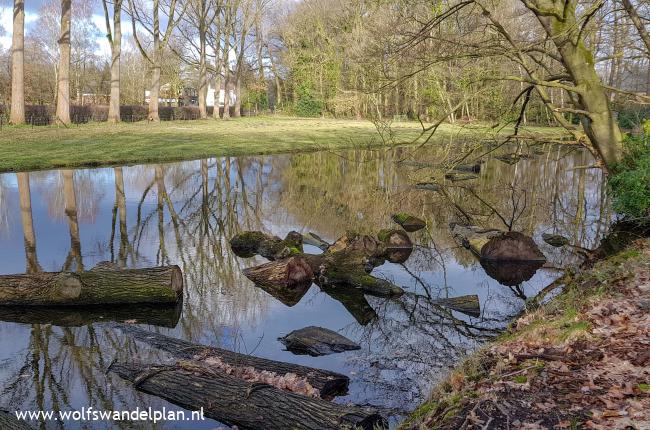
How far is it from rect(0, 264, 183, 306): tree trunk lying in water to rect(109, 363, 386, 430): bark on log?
8.43ft

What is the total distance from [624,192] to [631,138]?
1.53m

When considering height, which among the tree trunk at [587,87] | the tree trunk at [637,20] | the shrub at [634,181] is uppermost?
the tree trunk at [637,20]

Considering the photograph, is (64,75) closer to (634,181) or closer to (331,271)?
(331,271)

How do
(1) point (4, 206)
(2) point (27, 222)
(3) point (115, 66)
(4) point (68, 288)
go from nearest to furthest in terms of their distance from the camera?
(4) point (68, 288) < (2) point (27, 222) < (1) point (4, 206) < (3) point (115, 66)

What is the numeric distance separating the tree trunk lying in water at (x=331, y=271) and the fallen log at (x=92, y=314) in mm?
1693

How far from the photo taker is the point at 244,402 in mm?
5070

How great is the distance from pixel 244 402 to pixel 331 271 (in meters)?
4.99

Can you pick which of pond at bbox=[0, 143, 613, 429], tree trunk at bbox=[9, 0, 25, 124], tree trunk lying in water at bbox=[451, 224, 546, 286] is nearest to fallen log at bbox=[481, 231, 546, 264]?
tree trunk lying in water at bbox=[451, 224, 546, 286]

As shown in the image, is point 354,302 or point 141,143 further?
point 141,143

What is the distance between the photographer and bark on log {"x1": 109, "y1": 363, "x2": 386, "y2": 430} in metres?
4.73

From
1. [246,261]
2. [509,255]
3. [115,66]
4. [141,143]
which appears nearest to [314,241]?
[246,261]

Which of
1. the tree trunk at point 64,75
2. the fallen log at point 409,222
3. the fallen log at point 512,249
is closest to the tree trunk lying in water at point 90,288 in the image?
the fallen log at point 512,249

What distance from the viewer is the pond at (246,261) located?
631cm

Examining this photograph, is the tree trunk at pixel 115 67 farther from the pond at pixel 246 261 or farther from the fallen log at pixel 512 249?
the fallen log at pixel 512 249
